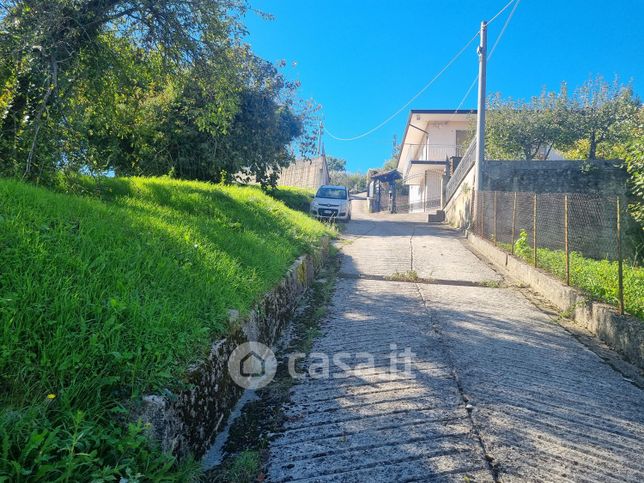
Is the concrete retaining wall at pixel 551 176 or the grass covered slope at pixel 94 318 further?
the concrete retaining wall at pixel 551 176

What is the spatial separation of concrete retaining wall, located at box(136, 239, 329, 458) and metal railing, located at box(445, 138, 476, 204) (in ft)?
47.2

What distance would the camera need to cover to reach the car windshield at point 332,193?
733 inches

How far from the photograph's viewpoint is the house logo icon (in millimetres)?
3246

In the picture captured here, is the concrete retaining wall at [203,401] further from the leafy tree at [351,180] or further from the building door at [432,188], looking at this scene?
the leafy tree at [351,180]

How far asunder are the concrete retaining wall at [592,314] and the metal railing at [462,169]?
30.1 ft

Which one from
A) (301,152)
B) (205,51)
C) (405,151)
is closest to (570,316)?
(205,51)

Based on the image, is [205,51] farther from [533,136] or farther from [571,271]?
[533,136]

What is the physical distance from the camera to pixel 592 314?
208 inches

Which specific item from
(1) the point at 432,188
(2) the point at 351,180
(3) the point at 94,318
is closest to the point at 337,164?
(2) the point at 351,180

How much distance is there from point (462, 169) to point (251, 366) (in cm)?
1665

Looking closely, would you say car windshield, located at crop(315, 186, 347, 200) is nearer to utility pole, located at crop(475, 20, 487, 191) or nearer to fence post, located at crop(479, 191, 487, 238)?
utility pole, located at crop(475, 20, 487, 191)

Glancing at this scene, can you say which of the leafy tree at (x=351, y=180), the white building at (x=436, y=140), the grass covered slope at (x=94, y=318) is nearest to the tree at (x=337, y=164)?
the leafy tree at (x=351, y=180)

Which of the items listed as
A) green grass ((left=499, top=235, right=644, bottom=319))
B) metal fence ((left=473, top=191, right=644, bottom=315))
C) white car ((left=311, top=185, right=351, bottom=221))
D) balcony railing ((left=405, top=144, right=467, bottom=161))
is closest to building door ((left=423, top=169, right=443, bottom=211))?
balcony railing ((left=405, top=144, right=467, bottom=161))

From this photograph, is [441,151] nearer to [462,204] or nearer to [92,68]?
[462,204]
